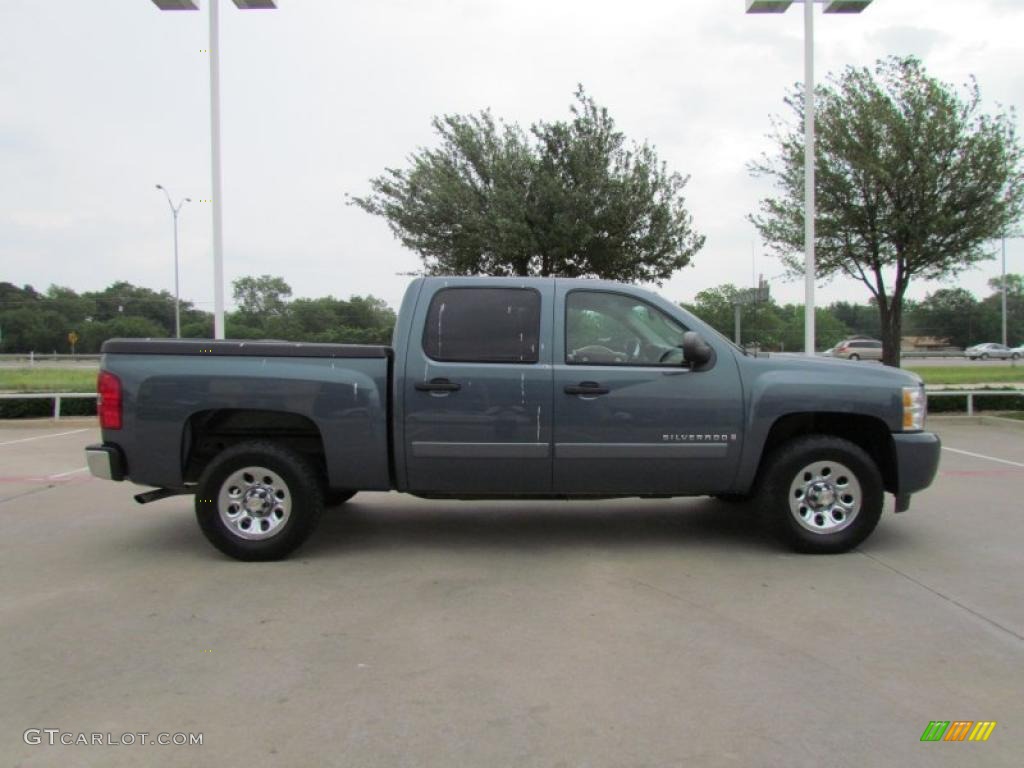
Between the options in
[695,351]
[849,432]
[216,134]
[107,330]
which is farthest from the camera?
[107,330]

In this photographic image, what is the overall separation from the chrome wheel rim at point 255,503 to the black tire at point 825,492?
340cm

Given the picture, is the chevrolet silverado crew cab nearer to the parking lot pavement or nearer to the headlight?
the headlight

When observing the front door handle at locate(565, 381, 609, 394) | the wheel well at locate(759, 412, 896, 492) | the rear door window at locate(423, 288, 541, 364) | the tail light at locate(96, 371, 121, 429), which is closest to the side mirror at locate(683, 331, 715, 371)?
the front door handle at locate(565, 381, 609, 394)

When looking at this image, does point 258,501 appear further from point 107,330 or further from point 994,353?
point 994,353

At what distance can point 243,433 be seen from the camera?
531 cm

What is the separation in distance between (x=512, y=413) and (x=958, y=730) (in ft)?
9.77

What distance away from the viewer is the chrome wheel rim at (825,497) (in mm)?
5160

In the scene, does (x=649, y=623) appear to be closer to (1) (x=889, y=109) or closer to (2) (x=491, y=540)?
(2) (x=491, y=540)

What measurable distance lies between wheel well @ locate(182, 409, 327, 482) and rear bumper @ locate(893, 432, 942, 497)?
4089mm

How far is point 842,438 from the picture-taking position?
537 centimetres

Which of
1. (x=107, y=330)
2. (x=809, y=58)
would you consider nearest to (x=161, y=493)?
(x=809, y=58)

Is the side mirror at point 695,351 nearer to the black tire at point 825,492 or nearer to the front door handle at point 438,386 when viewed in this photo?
the black tire at point 825,492

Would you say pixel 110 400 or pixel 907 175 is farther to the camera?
pixel 907 175

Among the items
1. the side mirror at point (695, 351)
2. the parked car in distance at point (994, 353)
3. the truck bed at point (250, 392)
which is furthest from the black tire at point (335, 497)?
the parked car in distance at point (994, 353)
